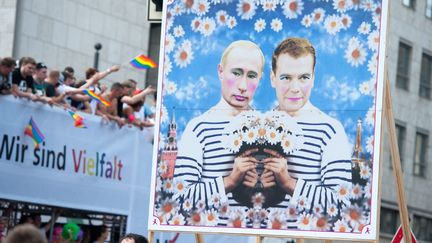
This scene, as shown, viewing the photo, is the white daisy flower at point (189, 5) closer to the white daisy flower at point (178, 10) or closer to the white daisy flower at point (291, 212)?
the white daisy flower at point (178, 10)

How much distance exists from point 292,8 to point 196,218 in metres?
1.89

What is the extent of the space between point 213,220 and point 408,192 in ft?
94.4

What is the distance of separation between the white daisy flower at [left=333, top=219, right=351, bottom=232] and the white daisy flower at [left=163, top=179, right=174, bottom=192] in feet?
4.75

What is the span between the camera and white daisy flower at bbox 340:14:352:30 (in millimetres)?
9773

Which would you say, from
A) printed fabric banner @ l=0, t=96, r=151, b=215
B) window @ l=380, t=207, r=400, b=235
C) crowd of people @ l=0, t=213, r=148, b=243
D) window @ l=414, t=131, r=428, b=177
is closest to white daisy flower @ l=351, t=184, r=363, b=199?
crowd of people @ l=0, t=213, r=148, b=243

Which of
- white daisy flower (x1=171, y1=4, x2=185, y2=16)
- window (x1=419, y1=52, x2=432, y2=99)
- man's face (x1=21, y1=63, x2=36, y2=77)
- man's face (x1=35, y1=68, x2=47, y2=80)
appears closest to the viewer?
white daisy flower (x1=171, y1=4, x2=185, y2=16)

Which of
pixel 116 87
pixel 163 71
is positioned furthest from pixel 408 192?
pixel 163 71

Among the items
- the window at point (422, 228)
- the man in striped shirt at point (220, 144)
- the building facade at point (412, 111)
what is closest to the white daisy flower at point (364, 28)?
the man in striped shirt at point (220, 144)

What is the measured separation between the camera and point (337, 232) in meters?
9.52

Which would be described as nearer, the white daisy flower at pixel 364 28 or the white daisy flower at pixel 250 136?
the white daisy flower at pixel 364 28

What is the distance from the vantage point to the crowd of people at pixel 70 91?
533 inches

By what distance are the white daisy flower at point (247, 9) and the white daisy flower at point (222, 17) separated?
5.2 inches

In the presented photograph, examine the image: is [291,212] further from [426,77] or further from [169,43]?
[426,77]

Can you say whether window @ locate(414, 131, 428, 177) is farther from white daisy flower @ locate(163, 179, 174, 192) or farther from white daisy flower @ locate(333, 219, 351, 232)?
white daisy flower @ locate(333, 219, 351, 232)
